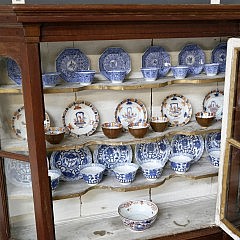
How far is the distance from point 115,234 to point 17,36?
1091 millimetres

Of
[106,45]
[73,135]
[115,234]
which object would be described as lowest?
[115,234]

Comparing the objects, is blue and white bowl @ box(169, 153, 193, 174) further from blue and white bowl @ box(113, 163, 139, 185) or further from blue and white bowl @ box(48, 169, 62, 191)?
blue and white bowl @ box(48, 169, 62, 191)

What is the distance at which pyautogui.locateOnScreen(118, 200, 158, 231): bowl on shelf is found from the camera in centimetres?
186

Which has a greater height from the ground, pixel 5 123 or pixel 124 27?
pixel 124 27

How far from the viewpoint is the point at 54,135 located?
1.71 meters

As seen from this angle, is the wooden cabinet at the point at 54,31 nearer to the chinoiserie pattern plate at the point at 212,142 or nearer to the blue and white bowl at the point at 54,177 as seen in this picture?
the blue and white bowl at the point at 54,177

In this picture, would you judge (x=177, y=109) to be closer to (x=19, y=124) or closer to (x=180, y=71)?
(x=180, y=71)

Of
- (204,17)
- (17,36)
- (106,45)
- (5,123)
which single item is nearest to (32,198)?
(5,123)

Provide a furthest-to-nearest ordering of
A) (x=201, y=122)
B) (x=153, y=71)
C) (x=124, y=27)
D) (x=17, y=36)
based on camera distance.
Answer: (x=201, y=122) → (x=153, y=71) → (x=124, y=27) → (x=17, y=36)

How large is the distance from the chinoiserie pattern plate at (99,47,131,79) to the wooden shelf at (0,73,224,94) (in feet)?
0.23

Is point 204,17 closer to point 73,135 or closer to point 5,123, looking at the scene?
point 73,135

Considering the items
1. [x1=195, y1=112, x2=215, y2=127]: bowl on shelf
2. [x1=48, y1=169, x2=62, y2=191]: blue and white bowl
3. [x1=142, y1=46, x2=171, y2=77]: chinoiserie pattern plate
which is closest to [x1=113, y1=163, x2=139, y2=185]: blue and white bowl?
[x1=48, y1=169, x2=62, y2=191]: blue and white bowl

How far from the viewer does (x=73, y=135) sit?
6.06ft

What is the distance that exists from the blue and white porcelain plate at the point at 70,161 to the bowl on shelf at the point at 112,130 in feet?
0.66
